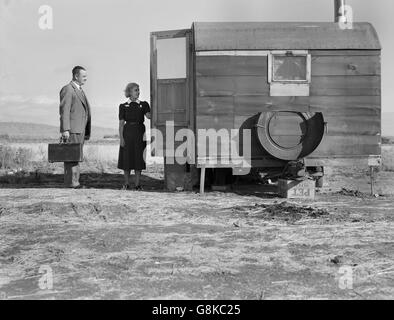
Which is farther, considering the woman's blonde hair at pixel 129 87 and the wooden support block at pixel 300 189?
the woman's blonde hair at pixel 129 87

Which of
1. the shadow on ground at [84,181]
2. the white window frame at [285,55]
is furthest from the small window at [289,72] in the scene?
the shadow on ground at [84,181]

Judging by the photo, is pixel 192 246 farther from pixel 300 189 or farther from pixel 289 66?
pixel 289 66

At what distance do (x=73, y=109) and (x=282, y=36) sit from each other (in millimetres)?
3953

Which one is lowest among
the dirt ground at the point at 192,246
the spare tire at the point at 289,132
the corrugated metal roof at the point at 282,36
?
the dirt ground at the point at 192,246

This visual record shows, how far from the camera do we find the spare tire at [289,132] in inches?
363

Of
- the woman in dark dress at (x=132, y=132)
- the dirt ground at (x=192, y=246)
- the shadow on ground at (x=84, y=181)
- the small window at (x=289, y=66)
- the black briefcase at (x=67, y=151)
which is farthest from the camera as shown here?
the shadow on ground at (x=84, y=181)

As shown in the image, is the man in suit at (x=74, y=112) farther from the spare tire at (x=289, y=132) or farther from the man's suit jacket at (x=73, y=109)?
the spare tire at (x=289, y=132)

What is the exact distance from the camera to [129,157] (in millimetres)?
9898

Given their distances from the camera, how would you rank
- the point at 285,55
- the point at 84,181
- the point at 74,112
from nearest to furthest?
1. the point at 285,55
2. the point at 74,112
3. the point at 84,181

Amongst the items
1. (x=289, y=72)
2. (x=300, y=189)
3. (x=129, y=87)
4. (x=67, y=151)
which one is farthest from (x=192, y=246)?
(x=129, y=87)

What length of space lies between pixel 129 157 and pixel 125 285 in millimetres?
6079

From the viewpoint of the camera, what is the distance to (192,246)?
17.2 feet

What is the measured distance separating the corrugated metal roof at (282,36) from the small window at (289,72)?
0.14 metres
